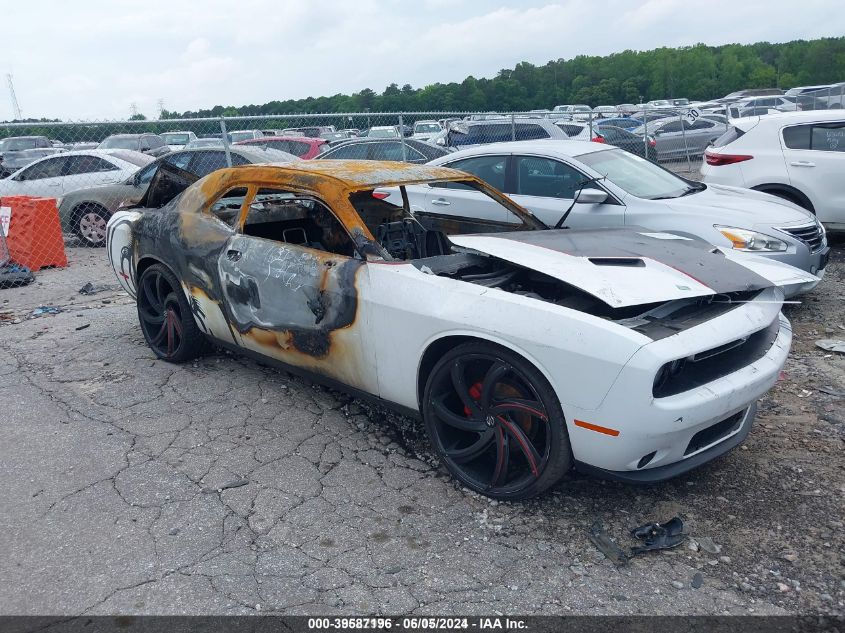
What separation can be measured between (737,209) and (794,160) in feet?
8.18

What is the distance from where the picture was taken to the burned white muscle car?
294 cm

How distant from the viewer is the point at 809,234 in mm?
6207

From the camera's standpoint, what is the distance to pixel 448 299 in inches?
133

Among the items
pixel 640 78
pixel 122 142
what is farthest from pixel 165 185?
pixel 640 78

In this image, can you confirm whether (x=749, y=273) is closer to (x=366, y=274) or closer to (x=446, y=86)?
(x=366, y=274)

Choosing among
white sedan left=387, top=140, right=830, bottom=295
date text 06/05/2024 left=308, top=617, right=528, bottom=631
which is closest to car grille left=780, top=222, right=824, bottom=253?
white sedan left=387, top=140, right=830, bottom=295

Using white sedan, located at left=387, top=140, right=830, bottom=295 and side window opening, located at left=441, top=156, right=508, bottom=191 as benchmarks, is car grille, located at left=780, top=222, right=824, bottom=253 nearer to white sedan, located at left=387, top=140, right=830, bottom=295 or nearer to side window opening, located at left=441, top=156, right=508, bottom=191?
white sedan, located at left=387, top=140, right=830, bottom=295

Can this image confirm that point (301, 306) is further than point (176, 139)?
No

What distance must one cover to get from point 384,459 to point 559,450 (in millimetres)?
1132

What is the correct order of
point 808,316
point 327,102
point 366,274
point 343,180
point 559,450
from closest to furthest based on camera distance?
point 559,450 < point 366,274 < point 343,180 < point 808,316 < point 327,102

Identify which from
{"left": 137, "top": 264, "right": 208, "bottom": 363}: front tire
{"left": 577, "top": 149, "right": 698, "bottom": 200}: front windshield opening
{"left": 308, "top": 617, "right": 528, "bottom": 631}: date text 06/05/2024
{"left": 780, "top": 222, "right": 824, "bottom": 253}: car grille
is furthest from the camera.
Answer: {"left": 577, "top": 149, "right": 698, "bottom": 200}: front windshield opening

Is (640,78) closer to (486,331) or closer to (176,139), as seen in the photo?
(176,139)

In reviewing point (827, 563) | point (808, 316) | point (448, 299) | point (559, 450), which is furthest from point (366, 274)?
point (808, 316)

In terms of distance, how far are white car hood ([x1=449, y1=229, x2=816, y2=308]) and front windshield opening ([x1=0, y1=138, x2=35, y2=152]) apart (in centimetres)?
2671
